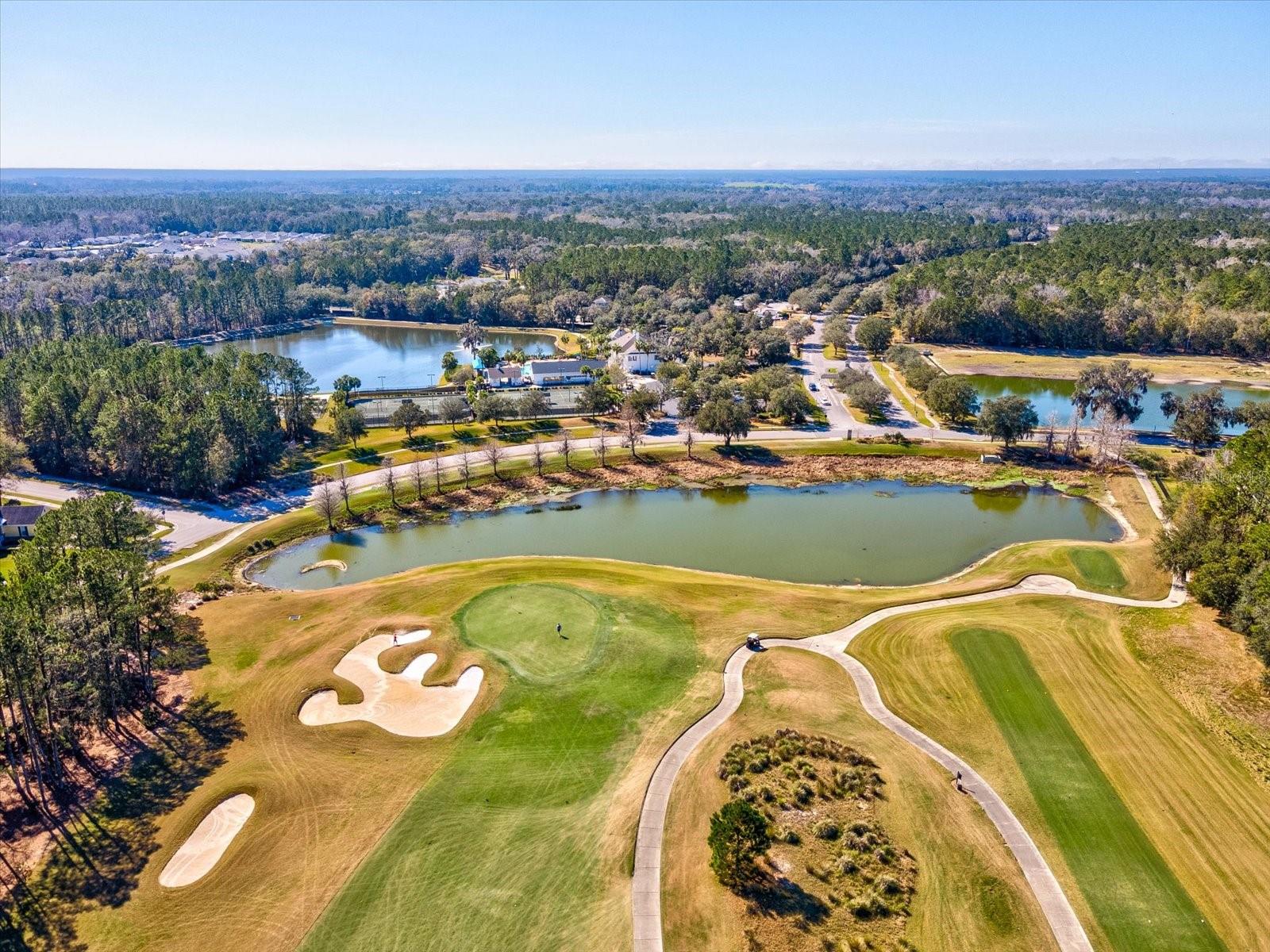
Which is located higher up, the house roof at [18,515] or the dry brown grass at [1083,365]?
the house roof at [18,515]

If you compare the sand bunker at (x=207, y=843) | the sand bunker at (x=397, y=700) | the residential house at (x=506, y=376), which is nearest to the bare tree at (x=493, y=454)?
the residential house at (x=506, y=376)

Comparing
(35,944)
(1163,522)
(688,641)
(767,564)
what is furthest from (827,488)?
(35,944)

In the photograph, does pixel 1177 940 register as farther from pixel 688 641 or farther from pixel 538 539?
pixel 538 539

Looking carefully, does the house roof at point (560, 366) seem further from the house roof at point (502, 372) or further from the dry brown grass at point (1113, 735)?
the dry brown grass at point (1113, 735)

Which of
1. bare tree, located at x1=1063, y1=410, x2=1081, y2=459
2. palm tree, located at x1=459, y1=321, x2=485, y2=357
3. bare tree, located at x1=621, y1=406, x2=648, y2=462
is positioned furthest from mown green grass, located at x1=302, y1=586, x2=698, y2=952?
palm tree, located at x1=459, y1=321, x2=485, y2=357

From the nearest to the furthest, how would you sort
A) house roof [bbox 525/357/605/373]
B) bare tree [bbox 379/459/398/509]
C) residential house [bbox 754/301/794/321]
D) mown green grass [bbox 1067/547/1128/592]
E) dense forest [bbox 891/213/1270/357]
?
1. mown green grass [bbox 1067/547/1128/592]
2. bare tree [bbox 379/459/398/509]
3. house roof [bbox 525/357/605/373]
4. dense forest [bbox 891/213/1270/357]
5. residential house [bbox 754/301/794/321]

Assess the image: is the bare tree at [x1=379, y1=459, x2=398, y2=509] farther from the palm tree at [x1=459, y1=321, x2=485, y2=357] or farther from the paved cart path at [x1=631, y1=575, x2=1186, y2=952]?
the palm tree at [x1=459, y1=321, x2=485, y2=357]
